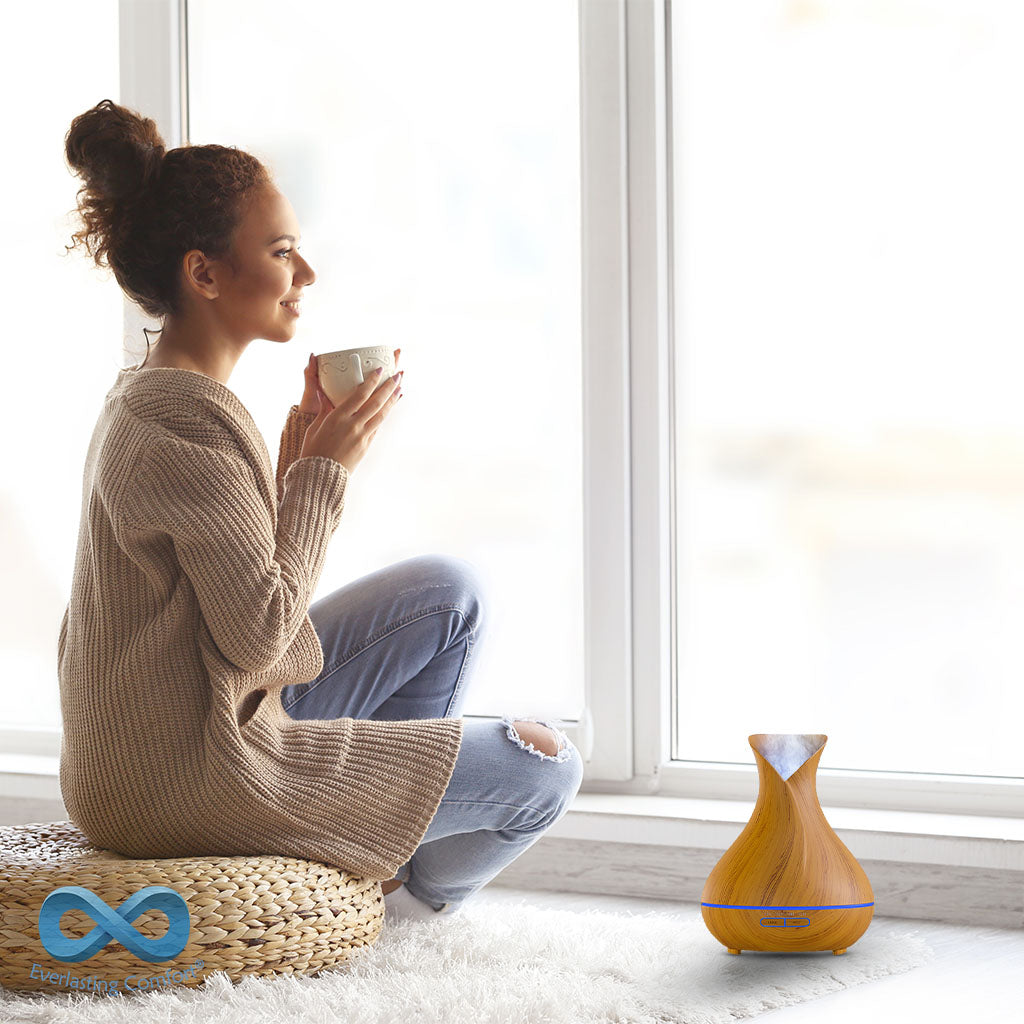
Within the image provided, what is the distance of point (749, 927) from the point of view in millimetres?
1531

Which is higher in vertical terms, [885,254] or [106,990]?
[885,254]

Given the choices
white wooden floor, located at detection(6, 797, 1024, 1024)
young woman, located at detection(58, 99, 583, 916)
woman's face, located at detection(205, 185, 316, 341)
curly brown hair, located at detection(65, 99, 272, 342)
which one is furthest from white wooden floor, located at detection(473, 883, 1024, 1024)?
curly brown hair, located at detection(65, 99, 272, 342)

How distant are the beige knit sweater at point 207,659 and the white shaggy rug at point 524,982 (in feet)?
0.45

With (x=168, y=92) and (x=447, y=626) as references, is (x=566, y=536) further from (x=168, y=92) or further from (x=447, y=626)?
(x=168, y=92)

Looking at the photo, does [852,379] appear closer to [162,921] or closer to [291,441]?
[291,441]

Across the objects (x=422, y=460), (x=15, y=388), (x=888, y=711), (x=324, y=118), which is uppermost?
(x=324, y=118)

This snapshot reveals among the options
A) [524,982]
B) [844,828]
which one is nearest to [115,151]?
[524,982]

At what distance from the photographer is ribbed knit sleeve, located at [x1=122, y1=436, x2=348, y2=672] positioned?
1.37 metres

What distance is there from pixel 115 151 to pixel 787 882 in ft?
3.68

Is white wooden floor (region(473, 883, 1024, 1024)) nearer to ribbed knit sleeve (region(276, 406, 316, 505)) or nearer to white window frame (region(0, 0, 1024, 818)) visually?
white window frame (region(0, 0, 1024, 818))

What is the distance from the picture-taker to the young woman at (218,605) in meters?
1.39

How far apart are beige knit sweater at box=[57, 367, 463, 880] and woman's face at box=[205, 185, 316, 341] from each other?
0.12 meters

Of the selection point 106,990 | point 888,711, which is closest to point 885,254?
point 888,711

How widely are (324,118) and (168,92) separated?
0.30 metres
